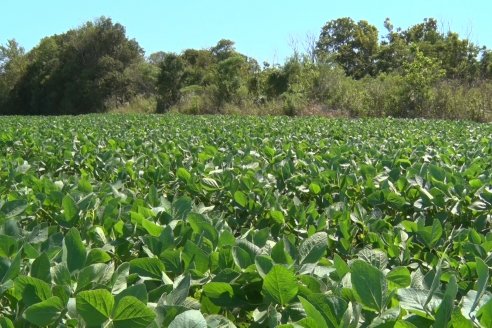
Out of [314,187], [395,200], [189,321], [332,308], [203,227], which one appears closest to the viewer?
[189,321]

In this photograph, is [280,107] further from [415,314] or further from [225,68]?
[415,314]

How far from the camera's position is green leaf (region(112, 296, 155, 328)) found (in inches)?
43.4

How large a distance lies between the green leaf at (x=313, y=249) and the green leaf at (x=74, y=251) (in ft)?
1.99

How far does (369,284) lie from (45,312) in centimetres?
68

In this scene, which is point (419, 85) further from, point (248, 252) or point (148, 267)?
point (148, 267)

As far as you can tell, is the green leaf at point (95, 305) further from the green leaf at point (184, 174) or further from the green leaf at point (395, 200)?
the green leaf at point (184, 174)

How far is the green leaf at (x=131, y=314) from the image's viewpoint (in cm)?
110

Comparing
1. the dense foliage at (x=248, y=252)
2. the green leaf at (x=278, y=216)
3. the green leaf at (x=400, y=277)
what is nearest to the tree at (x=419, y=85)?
the dense foliage at (x=248, y=252)

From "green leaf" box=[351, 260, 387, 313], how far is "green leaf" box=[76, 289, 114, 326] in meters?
0.51

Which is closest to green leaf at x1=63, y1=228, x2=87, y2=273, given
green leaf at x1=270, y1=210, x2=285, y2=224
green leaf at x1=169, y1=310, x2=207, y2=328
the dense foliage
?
the dense foliage

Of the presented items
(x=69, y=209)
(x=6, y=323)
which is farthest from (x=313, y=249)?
(x=69, y=209)

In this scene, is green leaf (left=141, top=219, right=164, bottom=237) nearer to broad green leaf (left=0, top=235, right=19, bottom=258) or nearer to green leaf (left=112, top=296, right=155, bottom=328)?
broad green leaf (left=0, top=235, right=19, bottom=258)

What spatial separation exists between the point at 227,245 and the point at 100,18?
61.3 meters

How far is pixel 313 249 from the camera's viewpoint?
1.66m
